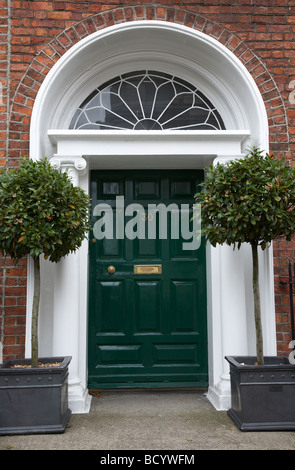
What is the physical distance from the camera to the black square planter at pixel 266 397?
119 inches

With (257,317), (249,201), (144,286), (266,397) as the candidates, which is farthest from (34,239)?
(266,397)

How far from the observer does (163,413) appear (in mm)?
3471

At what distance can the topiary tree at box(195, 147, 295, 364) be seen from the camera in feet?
10.0

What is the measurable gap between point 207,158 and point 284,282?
57.5 inches

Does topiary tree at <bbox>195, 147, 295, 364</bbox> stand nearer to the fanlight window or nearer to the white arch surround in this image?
the white arch surround

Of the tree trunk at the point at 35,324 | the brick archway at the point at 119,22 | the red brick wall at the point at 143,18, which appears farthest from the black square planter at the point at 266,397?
the brick archway at the point at 119,22

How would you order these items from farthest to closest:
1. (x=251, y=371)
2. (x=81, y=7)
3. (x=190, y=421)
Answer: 1. (x=81, y=7)
2. (x=190, y=421)
3. (x=251, y=371)

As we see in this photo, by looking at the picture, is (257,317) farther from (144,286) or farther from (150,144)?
(150,144)

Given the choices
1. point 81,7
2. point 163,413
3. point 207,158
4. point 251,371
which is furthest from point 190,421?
point 81,7

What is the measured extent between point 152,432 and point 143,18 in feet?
12.5

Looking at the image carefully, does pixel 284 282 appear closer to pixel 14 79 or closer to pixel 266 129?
pixel 266 129

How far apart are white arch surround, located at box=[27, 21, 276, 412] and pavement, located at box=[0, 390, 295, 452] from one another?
10.2 inches

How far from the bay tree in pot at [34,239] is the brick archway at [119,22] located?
845mm

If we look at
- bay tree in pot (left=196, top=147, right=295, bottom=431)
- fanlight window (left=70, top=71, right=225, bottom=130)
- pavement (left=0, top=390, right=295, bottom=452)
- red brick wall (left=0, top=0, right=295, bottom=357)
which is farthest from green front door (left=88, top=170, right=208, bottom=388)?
bay tree in pot (left=196, top=147, right=295, bottom=431)
